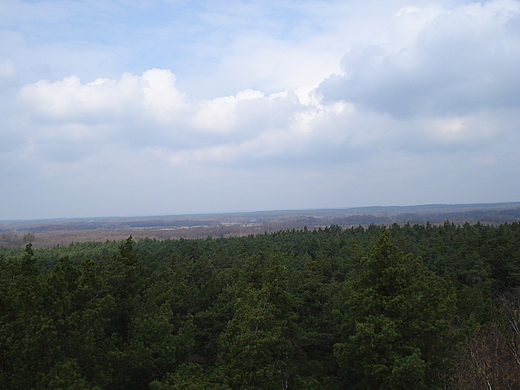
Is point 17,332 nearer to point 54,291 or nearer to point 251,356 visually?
point 54,291

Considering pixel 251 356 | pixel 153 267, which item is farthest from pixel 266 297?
pixel 153 267

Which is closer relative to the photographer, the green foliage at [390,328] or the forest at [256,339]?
the forest at [256,339]

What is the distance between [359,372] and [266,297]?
17.8 ft

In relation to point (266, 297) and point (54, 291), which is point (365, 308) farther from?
point (54, 291)

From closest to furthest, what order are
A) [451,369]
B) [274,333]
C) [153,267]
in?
[274,333]
[451,369]
[153,267]

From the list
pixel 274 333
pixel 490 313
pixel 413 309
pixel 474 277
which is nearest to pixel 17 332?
pixel 274 333

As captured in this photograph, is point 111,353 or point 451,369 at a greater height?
point 111,353

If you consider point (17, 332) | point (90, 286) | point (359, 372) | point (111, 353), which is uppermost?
point (90, 286)

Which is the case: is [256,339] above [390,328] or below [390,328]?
below

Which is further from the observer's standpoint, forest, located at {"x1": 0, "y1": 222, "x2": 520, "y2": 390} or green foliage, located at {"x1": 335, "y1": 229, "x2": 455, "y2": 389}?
green foliage, located at {"x1": 335, "y1": 229, "x2": 455, "y2": 389}

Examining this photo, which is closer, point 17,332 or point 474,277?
point 17,332

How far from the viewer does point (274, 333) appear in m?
13.9

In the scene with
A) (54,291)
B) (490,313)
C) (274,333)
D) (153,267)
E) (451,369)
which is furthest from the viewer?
(153,267)

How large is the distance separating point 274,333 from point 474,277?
1046 inches
